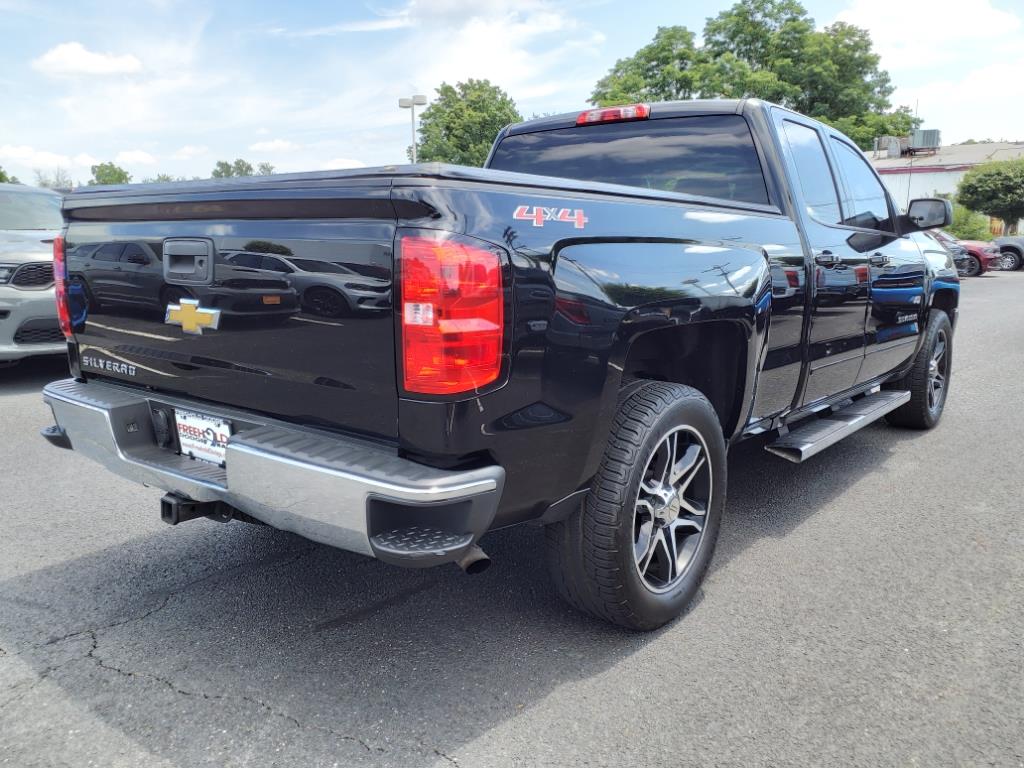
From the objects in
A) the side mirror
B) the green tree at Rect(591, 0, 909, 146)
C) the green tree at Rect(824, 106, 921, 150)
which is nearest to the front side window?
the side mirror

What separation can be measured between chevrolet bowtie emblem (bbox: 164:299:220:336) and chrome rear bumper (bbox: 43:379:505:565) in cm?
29

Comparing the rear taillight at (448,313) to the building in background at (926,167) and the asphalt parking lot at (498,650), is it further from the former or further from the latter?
the building in background at (926,167)

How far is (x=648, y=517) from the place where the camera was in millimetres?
2828

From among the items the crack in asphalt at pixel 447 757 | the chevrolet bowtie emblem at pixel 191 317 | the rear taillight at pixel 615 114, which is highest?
the rear taillight at pixel 615 114

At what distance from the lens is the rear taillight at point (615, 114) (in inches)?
158

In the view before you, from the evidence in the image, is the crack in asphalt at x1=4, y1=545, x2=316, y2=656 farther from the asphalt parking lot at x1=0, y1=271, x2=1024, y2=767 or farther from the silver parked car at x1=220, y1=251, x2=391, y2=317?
the silver parked car at x1=220, y1=251, x2=391, y2=317

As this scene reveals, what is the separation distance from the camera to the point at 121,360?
2.94 metres

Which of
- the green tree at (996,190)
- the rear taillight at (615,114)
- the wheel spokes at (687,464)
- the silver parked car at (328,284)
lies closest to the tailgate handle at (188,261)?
the silver parked car at (328,284)

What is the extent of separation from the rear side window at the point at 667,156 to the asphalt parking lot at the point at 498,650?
63.2 inches

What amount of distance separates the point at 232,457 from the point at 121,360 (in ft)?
3.02

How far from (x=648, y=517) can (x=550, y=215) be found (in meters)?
1.13

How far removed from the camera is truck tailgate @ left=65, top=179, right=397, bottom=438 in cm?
217

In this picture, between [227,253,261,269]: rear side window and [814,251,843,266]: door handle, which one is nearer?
[227,253,261,269]: rear side window

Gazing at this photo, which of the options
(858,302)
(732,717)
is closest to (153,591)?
(732,717)
